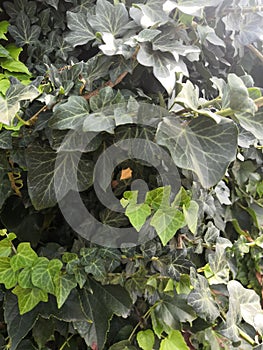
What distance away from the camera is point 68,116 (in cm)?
61

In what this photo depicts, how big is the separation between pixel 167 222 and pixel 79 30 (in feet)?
1.17

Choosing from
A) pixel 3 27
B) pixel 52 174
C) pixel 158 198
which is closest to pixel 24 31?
pixel 3 27

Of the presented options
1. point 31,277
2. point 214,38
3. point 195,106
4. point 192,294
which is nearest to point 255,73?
point 214,38

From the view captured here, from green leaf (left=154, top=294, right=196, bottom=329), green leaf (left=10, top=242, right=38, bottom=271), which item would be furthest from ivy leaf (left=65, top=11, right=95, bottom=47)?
green leaf (left=154, top=294, right=196, bottom=329)

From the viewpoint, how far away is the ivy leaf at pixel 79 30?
2.37 feet

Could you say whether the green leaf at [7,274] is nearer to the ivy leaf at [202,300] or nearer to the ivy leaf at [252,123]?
the ivy leaf at [202,300]

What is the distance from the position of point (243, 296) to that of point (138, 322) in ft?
0.65

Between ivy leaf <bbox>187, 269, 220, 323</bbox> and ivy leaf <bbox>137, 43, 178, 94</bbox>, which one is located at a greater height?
ivy leaf <bbox>137, 43, 178, 94</bbox>

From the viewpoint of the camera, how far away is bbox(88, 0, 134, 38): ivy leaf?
0.69 m

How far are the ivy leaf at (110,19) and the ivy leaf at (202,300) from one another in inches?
16.0

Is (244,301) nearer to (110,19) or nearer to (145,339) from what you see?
(145,339)

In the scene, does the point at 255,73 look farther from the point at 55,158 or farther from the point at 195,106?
the point at 55,158

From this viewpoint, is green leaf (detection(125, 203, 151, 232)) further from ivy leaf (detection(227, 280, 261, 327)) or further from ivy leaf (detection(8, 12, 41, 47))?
ivy leaf (detection(8, 12, 41, 47))

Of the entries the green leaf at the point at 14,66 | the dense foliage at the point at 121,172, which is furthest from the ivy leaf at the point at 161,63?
the green leaf at the point at 14,66
